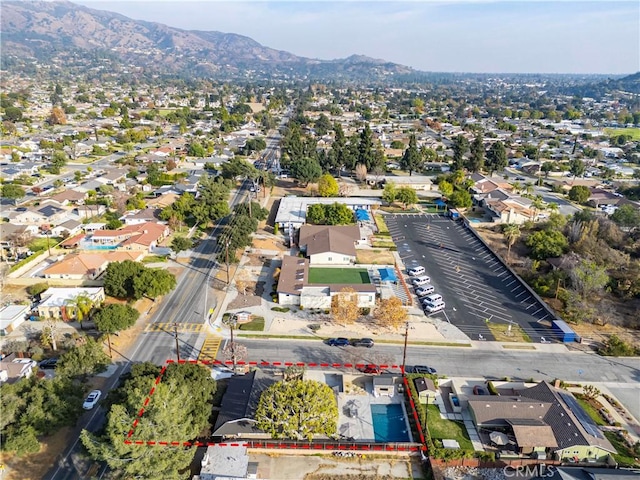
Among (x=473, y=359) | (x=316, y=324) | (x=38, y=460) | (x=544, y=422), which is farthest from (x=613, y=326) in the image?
(x=38, y=460)

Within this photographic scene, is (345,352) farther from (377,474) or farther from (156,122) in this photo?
(156,122)

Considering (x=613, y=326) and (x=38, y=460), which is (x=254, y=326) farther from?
(x=613, y=326)

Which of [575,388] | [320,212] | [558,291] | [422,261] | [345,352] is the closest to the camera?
[575,388]

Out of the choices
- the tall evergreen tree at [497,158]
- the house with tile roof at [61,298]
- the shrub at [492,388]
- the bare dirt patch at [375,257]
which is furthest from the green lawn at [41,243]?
the tall evergreen tree at [497,158]

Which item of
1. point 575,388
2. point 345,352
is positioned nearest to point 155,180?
point 345,352

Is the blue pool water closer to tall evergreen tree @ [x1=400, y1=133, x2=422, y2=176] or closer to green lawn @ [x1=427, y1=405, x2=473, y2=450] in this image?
green lawn @ [x1=427, y1=405, x2=473, y2=450]

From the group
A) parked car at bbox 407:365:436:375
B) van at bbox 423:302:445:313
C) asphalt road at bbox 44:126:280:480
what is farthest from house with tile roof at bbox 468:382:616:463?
asphalt road at bbox 44:126:280:480
